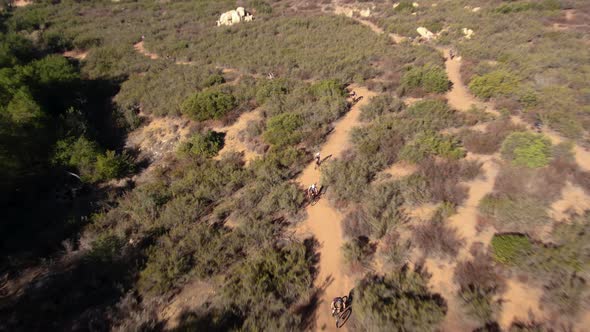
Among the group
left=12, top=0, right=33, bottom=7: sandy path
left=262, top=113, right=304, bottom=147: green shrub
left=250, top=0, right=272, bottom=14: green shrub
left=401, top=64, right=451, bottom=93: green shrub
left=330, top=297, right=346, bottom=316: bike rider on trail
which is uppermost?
left=12, top=0, right=33, bottom=7: sandy path

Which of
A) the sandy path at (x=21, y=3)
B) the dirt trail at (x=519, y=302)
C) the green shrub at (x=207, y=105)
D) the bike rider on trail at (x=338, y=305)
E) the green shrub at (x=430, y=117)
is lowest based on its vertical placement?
the dirt trail at (x=519, y=302)

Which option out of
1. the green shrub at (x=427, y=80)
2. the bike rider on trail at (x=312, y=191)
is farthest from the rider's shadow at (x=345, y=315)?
the green shrub at (x=427, y=80)

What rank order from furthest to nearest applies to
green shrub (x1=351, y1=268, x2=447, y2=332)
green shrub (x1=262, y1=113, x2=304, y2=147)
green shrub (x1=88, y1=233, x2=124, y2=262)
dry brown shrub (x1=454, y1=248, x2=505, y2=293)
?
1. green shrub (x1=262, y1=113, x2=304, y2=147)
2. green shrub (x1=88, y1=233, x2=124, y2=262)
3. dry brown shrub (x1=454, y1=248, x2=505, y2=293)
4. green shrub (x1=351, y1=268, x2=447, y2=332)

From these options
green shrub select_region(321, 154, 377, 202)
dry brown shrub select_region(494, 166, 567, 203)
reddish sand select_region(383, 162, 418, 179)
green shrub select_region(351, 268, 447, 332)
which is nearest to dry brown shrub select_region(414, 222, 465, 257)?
green shrub select_region(351, 268, 447, 332)

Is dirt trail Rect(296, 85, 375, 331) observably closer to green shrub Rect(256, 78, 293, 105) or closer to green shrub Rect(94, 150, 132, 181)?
green shrub Rect(256, 78, 293, 105)

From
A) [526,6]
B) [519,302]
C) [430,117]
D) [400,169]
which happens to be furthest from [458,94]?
[526,6]

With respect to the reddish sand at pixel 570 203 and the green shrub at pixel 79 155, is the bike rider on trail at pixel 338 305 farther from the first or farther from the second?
the green shrub at pixel 79 155
